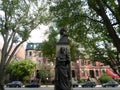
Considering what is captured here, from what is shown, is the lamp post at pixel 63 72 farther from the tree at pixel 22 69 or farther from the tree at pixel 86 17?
the tree at pixel 22 69

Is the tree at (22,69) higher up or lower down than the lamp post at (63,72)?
higher up

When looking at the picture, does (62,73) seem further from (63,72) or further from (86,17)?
(86,17)

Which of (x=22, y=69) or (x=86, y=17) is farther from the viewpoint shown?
(x=22, y=69)

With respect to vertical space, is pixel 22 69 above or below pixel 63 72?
above

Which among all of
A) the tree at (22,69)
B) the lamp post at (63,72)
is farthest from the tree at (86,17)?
the tree at (22,69)

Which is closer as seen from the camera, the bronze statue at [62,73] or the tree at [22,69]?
the bronze statue at [62,73]

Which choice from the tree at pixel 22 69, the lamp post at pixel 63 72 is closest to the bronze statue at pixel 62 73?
the lamp post at pixel 63 72

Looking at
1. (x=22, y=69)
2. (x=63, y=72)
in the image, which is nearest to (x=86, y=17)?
(x=63, y=72)

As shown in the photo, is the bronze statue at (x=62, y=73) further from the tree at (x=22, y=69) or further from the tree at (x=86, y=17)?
the tree at (x=22, y=69)

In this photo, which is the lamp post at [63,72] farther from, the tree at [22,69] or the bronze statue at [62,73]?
the tree at [22,69]

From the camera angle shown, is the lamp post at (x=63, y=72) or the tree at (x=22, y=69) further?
the tree at (x=22, y=69)

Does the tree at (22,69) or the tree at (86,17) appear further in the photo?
the tree at (22,69)

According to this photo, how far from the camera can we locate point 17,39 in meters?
25.0

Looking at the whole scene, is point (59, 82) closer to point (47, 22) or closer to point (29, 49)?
point (47, 22)
